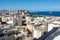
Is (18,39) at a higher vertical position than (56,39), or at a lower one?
lower

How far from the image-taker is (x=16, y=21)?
1806cm

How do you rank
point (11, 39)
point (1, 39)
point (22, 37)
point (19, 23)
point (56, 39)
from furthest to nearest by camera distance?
point (19, 23), point (22, 37), point (11, 39), point (1, 39), point (56, 39)

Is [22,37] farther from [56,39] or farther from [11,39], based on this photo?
[56,39]

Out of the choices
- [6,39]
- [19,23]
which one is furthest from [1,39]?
[19,23]

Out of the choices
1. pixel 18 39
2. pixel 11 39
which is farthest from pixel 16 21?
pixel 11 39

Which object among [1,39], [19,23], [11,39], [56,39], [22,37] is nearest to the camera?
[56,39]

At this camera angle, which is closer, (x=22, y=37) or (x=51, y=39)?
(x=51, y=39)

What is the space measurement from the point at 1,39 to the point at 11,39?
976 millimetres

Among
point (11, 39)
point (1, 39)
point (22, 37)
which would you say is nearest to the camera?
point (1, 39)

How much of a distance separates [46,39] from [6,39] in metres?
5.65

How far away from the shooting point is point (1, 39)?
8.17m

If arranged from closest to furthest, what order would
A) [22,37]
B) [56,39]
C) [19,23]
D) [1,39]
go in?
1. [56,39]
2. [1,39]
3. [22,37]
4. [19,23]

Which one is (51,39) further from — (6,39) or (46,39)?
(6,39)

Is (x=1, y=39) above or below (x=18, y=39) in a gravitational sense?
above
